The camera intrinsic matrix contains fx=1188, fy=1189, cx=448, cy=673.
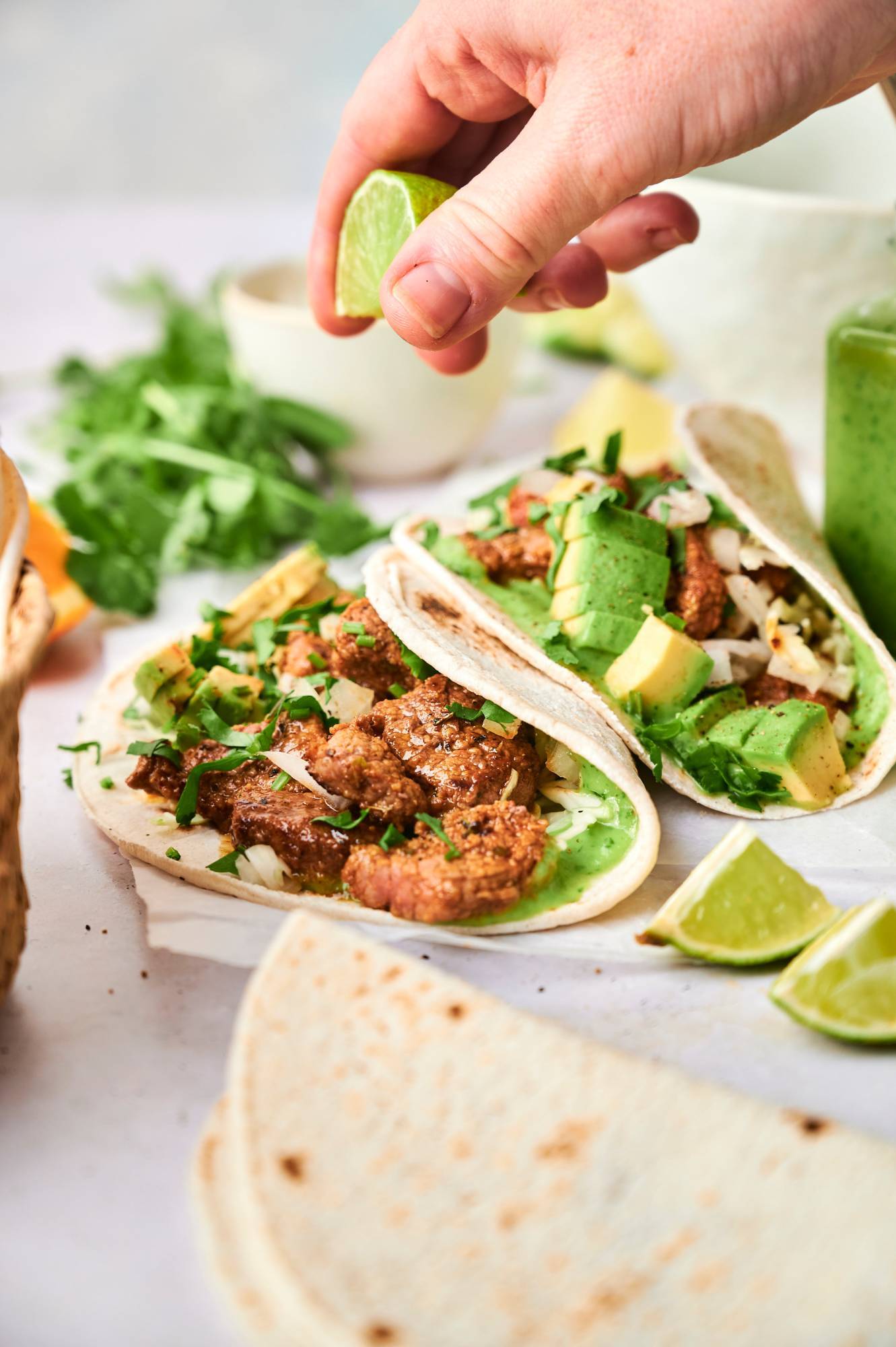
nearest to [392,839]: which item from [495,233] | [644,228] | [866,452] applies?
[495,233]

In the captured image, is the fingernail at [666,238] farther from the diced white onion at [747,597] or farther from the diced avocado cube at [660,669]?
the diced avocado cube at [660,669]

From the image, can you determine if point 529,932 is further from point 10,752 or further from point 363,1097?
point 10,752

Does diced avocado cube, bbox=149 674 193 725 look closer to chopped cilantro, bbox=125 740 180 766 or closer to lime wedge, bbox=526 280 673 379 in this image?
chopped cilantro, bbox=125 740 180 766

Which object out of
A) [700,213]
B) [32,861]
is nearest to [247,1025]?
[32,861]

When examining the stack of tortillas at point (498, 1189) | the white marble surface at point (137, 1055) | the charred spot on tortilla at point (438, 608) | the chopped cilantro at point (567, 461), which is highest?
the chopped cilantro at point (567, 461)

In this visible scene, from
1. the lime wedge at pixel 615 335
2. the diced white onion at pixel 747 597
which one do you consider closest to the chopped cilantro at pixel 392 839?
the diced white onion at pixel 747 597

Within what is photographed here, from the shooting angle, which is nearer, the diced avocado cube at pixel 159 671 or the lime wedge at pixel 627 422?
the diced avocado cube at pixel 159 671
